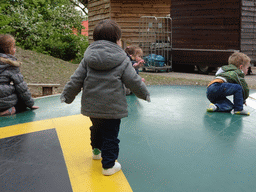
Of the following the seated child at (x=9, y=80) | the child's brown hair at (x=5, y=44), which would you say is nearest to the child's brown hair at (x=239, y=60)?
the seated child at (x=9, y=80)

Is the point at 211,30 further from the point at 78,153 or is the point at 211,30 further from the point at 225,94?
the point at 78,153

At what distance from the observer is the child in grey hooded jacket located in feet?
8.48

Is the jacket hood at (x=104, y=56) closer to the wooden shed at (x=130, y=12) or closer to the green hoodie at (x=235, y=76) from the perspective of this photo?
the green hoodie at (x=235, y=76)

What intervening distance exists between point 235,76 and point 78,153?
2.75 meters

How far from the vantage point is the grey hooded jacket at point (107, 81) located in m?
2.57

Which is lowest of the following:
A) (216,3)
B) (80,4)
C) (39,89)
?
(39,89)

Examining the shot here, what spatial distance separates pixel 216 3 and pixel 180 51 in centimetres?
251

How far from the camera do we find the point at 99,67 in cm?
257

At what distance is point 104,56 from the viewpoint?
2.56 m

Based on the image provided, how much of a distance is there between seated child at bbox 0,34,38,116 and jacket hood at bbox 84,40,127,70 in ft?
7.98

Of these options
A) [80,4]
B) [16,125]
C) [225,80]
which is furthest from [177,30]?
[80,4]

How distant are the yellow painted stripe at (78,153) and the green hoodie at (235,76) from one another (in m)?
2.15

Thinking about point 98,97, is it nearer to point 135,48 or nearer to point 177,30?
point 135,48

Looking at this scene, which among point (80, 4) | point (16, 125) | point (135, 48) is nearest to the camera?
point (16, 125)
